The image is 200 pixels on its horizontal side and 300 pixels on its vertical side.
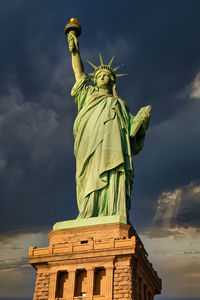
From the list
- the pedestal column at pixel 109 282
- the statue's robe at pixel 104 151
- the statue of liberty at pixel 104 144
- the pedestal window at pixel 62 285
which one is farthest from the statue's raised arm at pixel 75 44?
the pedestal column at pixel 109 282

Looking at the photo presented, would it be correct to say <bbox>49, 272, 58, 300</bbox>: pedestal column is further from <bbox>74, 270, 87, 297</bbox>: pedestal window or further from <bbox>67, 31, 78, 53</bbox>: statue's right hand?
<bbox>67, 31, 78, 53</bbox>: statue's right hand

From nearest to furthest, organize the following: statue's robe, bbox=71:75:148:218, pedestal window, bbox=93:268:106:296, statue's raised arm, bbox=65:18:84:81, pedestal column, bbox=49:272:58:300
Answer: pedestal window, bbox=93:268:106:296
pedestal column, bbox=49:272:58:300
statue's robe, bbox=71:75:148:218
statue's raised arm, bbox=65:18:84:81

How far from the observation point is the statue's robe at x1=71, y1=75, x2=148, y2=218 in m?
21.0

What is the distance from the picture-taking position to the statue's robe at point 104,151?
21031 millimetres

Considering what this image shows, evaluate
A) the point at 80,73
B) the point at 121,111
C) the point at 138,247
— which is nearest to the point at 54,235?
the point at 138,247

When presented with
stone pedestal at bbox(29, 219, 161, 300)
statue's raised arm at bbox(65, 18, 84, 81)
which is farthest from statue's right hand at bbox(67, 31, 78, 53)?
stone pedestal at bbox(29, 219, 161, 300)

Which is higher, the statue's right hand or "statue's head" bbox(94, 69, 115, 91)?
the statue's right hand

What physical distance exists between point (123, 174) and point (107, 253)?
15.4ft

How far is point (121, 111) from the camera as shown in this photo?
24.0 meters

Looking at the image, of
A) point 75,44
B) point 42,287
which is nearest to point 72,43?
point 75,44

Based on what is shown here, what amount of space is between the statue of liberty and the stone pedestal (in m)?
1.35

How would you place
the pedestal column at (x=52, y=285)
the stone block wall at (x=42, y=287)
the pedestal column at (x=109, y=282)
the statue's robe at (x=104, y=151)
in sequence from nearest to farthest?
the pedestal column at (x=109, y=282) → the pedestal column at (x=52, y=285) → the stone block wall at (x=42, y=287) → the statue's robe at (x=104, y=151)

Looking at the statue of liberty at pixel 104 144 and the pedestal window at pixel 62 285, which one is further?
the statue of liberty at pixel 104 144

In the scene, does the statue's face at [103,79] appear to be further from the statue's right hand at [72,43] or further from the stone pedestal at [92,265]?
the stone pedestal at [92,265]
